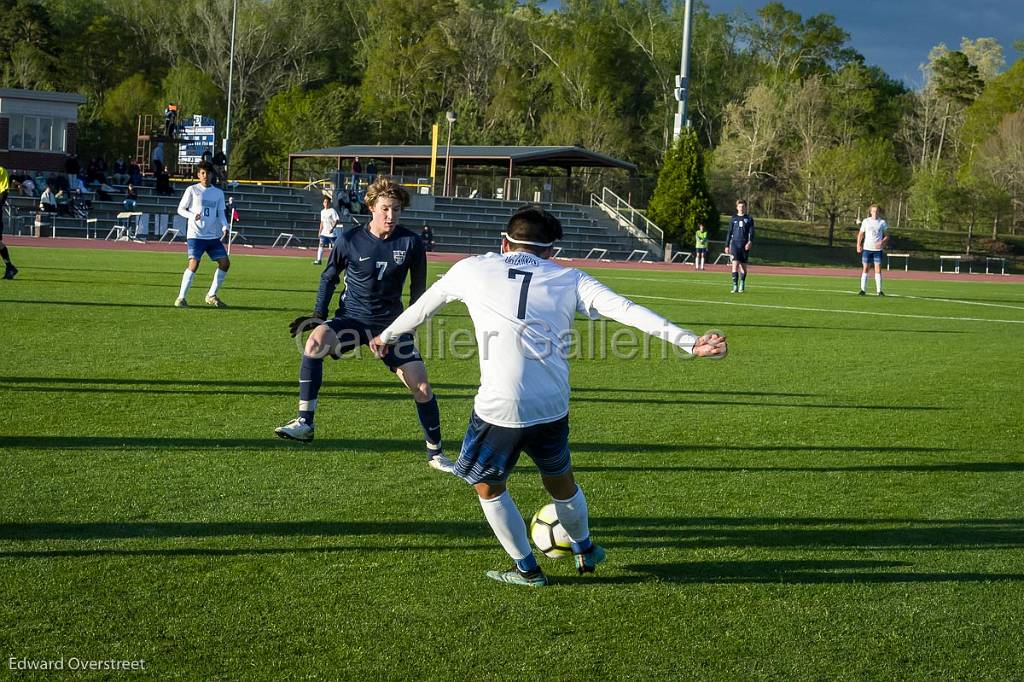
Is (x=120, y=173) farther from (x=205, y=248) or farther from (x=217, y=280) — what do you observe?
(x=205, y=248)

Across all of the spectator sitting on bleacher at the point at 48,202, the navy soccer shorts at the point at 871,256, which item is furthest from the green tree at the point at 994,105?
the spectator sitting on bleacher at the point at 48,202

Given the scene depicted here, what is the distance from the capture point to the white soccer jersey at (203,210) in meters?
15.7

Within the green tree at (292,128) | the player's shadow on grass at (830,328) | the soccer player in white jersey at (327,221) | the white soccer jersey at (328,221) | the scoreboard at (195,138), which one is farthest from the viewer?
the green tree at (292,128)

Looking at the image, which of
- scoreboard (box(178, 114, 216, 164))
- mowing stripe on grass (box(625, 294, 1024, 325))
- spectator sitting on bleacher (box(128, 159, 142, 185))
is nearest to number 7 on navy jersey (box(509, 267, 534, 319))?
mowing stripe on grass (box(625, 294, 1024, 325))

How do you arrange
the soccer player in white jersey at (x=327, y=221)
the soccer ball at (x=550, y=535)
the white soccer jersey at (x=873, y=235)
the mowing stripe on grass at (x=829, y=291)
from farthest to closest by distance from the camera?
the soccer player in white jersey at (x=327, y=221)
the white soccer jersey at (x=873, y=235)
the mowing stripe on grass at (x=829, y=291)
the soccer ball at (x=550, y=535)

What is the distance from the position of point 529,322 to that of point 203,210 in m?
11.9

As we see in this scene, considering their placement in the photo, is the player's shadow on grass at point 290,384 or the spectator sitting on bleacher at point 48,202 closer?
the player's shadow on grass at point 290,384

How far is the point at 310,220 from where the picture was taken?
46.8 metres

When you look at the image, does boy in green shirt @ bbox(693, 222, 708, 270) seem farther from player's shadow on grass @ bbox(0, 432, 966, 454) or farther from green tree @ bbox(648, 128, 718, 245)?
player's shadow on grass @ bbox(0, 432, 966, 454)

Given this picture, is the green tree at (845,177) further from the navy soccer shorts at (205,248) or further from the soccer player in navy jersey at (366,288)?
the soccer player in navy jersey at (366,288)

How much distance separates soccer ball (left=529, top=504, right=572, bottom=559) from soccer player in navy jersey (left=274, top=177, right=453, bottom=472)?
2.38m

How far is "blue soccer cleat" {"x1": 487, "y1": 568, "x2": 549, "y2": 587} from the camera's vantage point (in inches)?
195

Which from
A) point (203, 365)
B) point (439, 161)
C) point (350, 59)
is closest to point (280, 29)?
point (350, 59)

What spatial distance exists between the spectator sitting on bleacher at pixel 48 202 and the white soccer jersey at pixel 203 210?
27.6 meters
